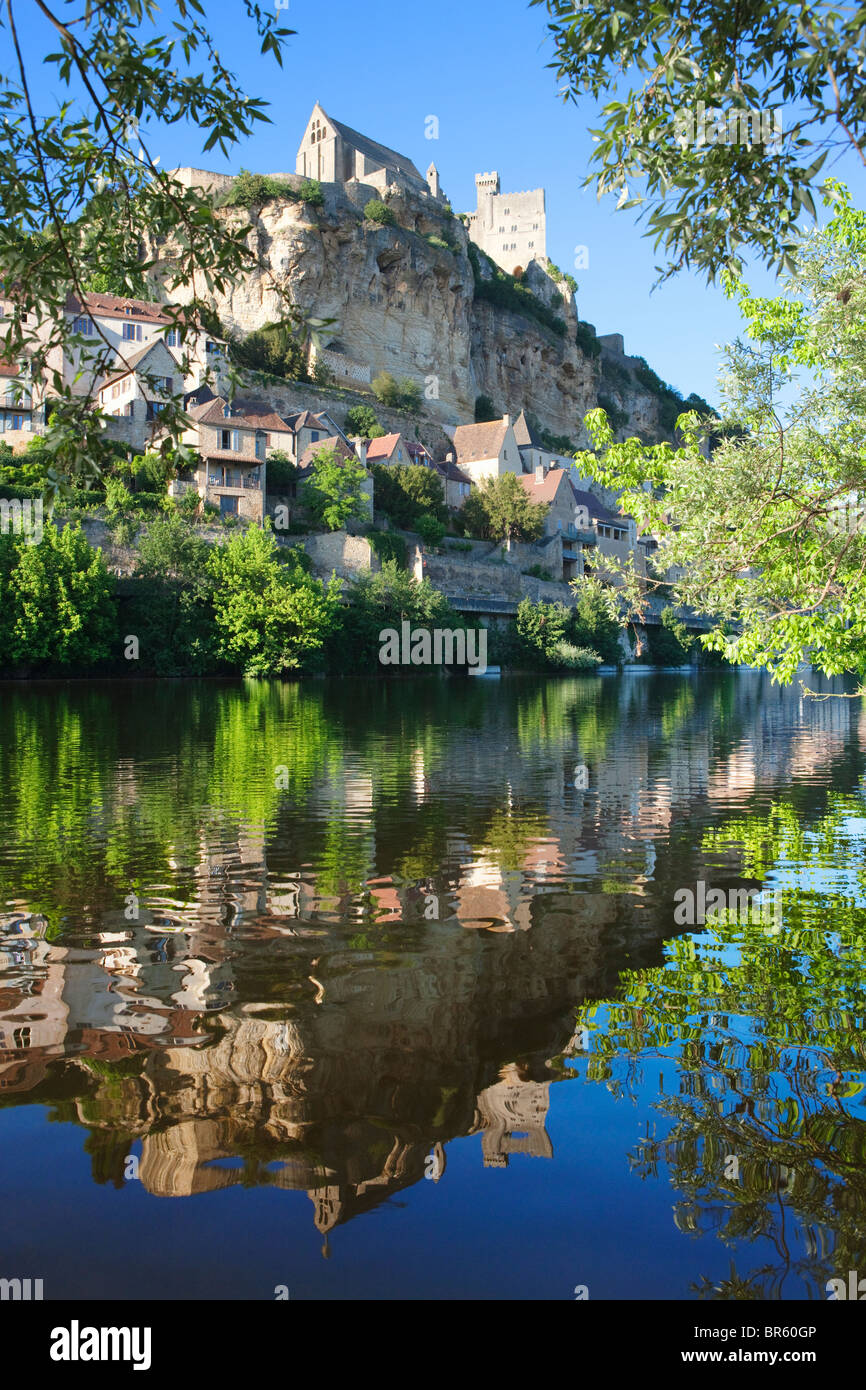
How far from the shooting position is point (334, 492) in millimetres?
58375

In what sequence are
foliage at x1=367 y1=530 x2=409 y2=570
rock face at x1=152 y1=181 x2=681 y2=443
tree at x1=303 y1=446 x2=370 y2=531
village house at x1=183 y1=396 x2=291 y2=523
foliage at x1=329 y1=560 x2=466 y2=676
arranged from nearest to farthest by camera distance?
foliage at x1=329 y1=560 x2=466 y2=676 < village house at x1=183 y1=396 x2=291 y2=523 < foliage at x1=367 y1=530 x2=409 y2=570 < tree at x1=303 y1=446 x2=370 y2=531 < rock face at x1=152 y1=181 x2=681 y2=443

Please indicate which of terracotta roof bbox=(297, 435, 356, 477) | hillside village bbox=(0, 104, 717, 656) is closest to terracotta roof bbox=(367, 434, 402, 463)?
hillside village bbox=(0, 104, 717, 656)

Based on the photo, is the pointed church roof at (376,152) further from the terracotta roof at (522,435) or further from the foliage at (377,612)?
the foliage at (377,612)

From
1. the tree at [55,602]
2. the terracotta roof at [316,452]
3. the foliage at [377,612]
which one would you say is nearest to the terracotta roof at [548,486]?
the terracotta roof at [316,452]

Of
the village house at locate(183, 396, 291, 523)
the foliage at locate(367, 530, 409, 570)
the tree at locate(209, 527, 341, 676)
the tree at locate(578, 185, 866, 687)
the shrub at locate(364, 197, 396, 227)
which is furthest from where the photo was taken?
the shrub at locate(364, 197, 396, 227)

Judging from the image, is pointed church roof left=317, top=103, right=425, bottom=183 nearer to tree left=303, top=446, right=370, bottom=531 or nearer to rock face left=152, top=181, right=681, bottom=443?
rock face left=152, top=181, right=681, bottom=443

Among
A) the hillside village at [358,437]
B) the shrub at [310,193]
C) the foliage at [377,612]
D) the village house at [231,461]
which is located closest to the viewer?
the foliage at [377,612]

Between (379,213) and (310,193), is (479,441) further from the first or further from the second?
(310,193)

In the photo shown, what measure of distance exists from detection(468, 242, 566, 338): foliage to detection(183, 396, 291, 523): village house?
54.2 metres

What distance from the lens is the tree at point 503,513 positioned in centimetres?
7206

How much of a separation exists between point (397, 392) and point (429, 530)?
910 inches

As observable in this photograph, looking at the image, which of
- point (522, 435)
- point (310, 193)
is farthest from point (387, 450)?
point (522, 435)

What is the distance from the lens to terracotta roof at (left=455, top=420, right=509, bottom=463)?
3282 inches

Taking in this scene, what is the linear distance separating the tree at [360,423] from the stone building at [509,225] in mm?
51827
